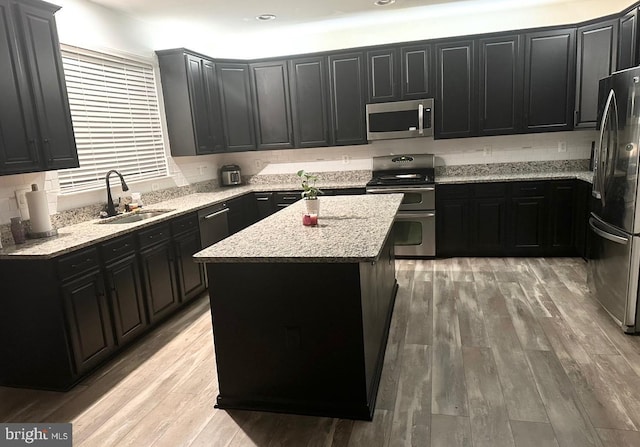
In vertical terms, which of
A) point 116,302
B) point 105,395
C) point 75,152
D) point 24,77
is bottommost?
point 105,395

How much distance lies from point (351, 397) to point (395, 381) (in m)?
0.43

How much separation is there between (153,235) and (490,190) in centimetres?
344

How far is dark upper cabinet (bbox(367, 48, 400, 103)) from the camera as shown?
16.5 ft

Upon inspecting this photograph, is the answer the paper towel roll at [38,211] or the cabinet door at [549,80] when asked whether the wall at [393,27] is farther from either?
the paper towel roll at [38,211]

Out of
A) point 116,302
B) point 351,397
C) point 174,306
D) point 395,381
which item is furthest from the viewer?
point 174,306

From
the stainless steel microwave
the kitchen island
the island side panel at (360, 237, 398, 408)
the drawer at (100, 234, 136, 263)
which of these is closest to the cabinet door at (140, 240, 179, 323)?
the drawer at (100, 234, 136, 263)

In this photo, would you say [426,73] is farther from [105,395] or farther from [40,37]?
[105,395]

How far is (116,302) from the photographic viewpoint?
309 cm

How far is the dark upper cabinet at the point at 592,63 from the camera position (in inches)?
172

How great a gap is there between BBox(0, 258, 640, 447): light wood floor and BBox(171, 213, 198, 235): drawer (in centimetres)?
79

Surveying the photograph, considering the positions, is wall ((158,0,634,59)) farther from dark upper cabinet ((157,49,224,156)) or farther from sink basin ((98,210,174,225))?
sink basin ((98,210,174,225))

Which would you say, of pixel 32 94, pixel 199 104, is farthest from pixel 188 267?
pixel 199 104

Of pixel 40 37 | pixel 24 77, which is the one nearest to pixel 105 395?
pixel 24 77

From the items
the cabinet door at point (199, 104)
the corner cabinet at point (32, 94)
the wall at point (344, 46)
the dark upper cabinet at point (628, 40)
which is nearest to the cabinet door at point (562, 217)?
the wall at point (344, 46)
